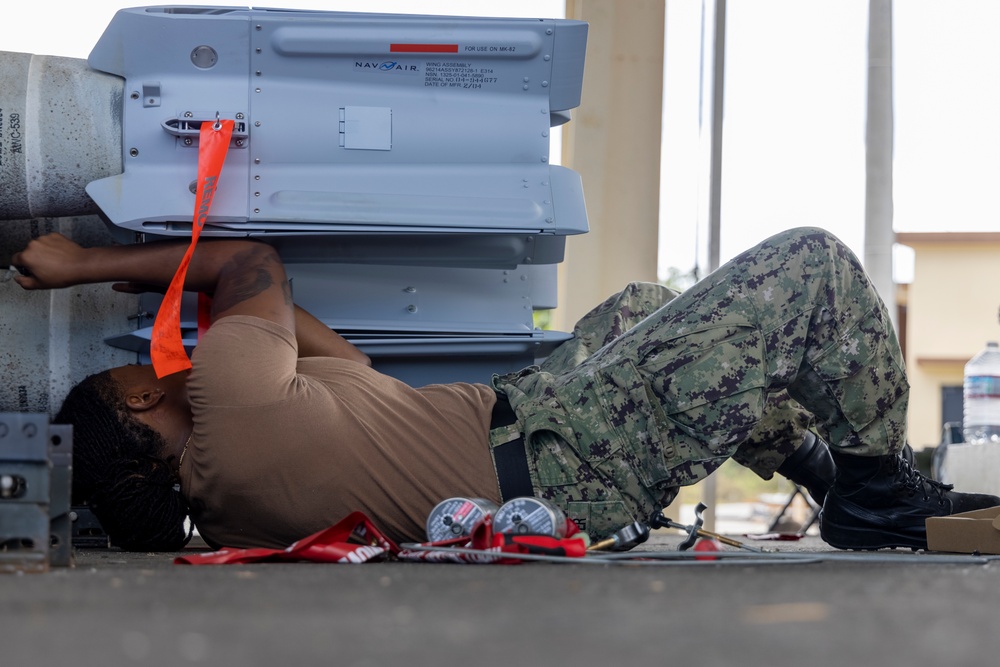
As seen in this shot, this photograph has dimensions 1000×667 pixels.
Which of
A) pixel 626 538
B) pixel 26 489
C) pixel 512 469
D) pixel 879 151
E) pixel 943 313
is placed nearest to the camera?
pixel 26 489

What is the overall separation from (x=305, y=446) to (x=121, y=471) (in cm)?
36

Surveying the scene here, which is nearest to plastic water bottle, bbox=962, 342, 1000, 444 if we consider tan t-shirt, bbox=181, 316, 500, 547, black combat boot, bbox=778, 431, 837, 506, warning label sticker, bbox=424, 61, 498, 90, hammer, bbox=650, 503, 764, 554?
black combat boot, bbox=778, 431, 837, 506

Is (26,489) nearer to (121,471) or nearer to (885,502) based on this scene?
(121,471)

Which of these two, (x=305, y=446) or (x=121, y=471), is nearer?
(x=305, y=446)

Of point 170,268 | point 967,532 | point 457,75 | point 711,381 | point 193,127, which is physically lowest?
point 967,532

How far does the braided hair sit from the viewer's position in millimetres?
1650

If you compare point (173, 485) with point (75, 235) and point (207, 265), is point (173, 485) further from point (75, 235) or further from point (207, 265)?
point (75, 235)

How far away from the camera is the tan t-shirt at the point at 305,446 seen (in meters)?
1.49

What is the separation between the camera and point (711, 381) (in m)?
1.54

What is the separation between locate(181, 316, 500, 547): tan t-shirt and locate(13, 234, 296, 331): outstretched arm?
0.52 ft

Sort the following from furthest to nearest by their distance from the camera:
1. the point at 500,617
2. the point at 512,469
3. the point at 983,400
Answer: the point at 983,400
the point at 512,469
the point at 500,617

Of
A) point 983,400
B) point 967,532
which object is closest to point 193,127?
point 967,532

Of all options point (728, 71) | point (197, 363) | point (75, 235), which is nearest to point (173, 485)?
point (197, 363)

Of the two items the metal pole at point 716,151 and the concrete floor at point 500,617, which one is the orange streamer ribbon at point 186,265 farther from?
the metal pole at point 716,151
